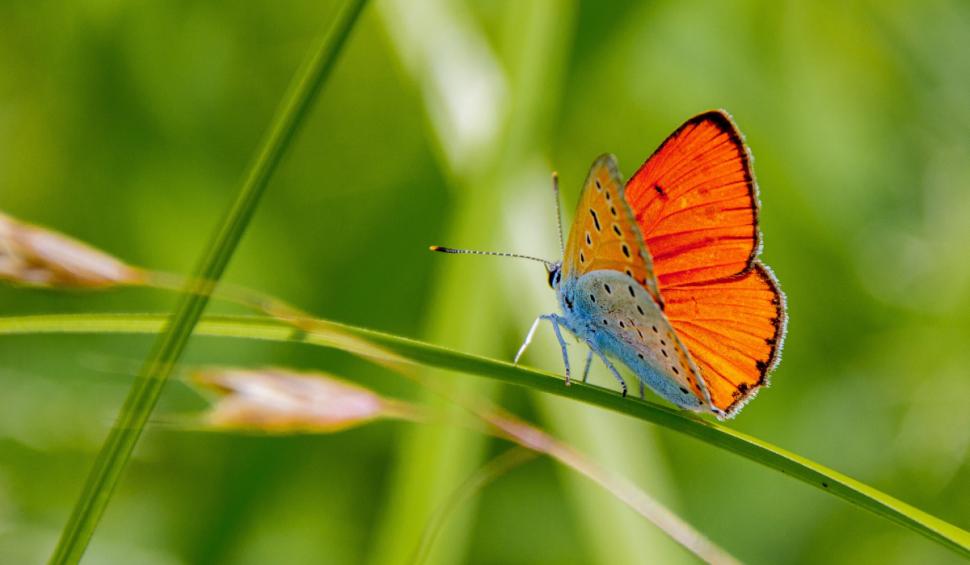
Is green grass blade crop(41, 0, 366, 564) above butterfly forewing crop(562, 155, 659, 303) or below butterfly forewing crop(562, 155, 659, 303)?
below

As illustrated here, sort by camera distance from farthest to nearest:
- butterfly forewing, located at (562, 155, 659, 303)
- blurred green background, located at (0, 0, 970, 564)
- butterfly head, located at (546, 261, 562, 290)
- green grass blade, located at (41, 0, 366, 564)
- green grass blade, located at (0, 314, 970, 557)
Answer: blurred green background, located at (0, 0, 970, 564) → butterfly head, located at (546, 261, 562, 290) → butterfly forewing, located at (562, 155, 659, 303) → green grass blade, located at (0, 314, 970, 557) → green grass blade, located at (41, 0, 366, 564)

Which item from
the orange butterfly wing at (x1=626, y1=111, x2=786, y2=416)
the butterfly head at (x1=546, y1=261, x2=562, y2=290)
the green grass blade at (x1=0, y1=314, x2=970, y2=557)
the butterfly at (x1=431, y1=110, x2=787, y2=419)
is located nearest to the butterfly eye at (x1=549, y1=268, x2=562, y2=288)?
the butterfly head at (x1=546, y1=261, x2=562, y2=290)

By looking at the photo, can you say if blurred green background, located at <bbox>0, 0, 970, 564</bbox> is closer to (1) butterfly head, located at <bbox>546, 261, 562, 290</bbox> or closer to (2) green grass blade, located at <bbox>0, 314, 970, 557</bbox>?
(1) butterfly head, located at <bbox>546, 261, 562, 290</bbox>

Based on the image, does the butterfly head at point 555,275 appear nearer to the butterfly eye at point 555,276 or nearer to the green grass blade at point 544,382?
the butterfly eye at point 555,276

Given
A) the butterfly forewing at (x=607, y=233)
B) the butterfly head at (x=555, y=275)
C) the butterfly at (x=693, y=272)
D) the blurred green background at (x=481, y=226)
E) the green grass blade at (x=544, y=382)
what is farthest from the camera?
the blurred green background at (x=481, y=226)

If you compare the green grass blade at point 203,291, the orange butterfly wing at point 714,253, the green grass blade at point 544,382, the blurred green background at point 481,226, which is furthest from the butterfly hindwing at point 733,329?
the green grass blade at point 203,291

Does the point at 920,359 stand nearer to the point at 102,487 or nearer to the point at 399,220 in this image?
the point at 399,220

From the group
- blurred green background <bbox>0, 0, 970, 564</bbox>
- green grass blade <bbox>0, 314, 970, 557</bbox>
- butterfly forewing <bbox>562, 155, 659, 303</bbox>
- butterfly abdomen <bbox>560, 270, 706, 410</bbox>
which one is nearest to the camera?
green grass blade <bbox>0, 314, 970, 557</bbox>
